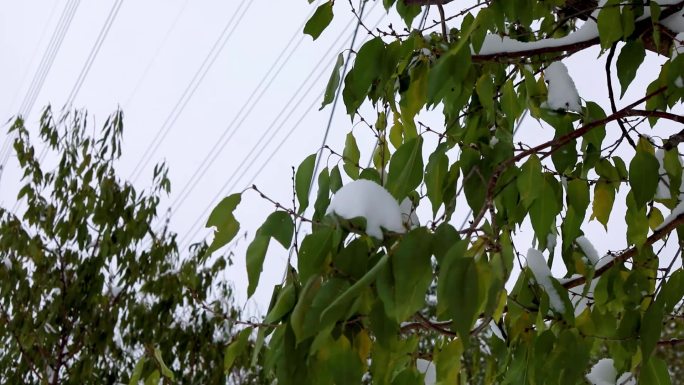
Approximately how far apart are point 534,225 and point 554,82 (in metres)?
0.27

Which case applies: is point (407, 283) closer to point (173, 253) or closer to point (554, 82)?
point (554, 82)

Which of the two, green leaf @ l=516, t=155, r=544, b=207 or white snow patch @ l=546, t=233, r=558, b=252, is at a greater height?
white snow patch @ l=546, t=233, r=558, b=252

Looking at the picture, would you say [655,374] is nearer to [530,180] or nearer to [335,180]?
[530,180]

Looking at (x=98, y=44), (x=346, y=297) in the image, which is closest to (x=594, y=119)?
(x=346, y=297)

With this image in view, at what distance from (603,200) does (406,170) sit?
1.27 feet

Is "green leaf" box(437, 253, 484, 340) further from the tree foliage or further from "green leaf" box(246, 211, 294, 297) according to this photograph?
"green leaf" box(246, 211, 294, 297)

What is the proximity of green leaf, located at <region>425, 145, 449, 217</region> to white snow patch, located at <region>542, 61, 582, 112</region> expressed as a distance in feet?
0.73

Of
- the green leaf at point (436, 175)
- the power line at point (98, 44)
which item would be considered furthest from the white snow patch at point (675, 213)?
the power line at point (98, 44)

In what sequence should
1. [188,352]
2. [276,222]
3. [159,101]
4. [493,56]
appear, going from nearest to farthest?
[276,222]
[493,56]
[188,352]
[159,101]

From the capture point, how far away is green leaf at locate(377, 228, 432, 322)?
→ 69cm

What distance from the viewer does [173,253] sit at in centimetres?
413

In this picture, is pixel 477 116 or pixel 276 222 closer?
pixel 276 222

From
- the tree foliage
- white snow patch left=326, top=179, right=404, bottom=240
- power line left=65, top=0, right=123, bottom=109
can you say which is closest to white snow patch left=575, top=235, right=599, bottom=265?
the tree foliage

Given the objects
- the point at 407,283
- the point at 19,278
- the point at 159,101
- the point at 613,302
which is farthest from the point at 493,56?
the point at 159,101
